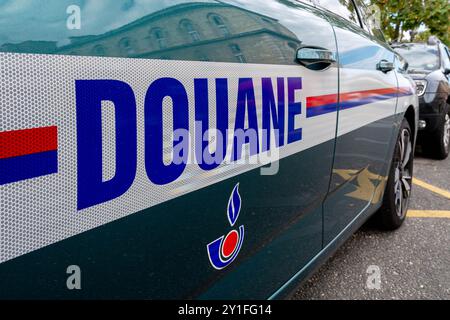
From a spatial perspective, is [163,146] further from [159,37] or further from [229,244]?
[229,244]

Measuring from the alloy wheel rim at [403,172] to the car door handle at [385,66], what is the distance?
526mm

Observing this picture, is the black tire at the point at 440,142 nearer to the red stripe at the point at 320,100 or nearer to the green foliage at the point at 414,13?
the red stripe at the point at 320,100

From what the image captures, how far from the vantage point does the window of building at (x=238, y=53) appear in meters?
1.01

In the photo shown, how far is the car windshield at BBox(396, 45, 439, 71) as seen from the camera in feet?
18.3

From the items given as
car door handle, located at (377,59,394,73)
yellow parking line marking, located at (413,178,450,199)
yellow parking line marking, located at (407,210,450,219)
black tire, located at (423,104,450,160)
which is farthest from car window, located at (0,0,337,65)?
black tire, located at (423,104,450,160)

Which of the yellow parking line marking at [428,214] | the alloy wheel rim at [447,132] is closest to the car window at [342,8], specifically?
the yellow parking line marking at [428,214]

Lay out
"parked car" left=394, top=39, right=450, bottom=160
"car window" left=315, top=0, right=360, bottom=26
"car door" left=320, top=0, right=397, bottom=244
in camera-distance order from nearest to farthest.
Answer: "car door" left=320, top=0, right=397, bottom=244 < "car window" left=315, top=0, right=360, bottom=26 < "parked car" left=394, top=39, right=450, bottom=160

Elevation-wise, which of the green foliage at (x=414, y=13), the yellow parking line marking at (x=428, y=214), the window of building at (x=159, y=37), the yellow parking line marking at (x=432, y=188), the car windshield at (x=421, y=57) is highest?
the green foliage at (x=414, y=13)

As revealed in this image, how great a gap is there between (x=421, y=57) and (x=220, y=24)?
18.7 ft

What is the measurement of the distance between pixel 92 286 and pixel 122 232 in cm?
11

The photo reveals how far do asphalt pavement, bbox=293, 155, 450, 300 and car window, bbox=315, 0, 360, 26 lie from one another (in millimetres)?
1347

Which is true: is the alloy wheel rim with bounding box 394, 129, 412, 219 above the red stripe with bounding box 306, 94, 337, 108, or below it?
below

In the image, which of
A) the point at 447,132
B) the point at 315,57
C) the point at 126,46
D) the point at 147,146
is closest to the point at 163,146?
the point at 147,146

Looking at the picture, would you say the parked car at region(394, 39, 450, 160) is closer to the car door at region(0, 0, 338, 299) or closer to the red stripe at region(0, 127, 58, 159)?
the car door at region(0, 0, 338, 299)
